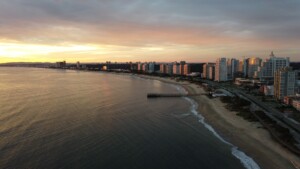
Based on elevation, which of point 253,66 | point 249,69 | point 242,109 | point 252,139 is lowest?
point 252,139

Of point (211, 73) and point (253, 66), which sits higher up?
point (253, 66)

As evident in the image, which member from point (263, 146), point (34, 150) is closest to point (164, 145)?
point (263, 146)

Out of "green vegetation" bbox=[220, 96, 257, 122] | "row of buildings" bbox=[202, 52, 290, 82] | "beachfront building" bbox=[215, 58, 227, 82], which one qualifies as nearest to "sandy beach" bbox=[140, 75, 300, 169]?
"green vegetation" bbox=[220, 96, 257, 122]

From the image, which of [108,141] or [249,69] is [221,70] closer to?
[249,69]

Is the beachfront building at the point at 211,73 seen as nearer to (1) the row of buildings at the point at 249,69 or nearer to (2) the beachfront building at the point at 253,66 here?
(1) the row of buildings at the point at 249,69

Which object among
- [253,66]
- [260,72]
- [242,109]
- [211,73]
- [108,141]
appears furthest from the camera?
[253,66]

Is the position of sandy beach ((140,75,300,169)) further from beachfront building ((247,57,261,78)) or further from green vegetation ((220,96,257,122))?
beachfront building ((247,57,261,78))

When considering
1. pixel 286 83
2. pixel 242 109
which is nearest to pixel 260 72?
pixel 286 83

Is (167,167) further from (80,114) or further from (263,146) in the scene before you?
(80,114)

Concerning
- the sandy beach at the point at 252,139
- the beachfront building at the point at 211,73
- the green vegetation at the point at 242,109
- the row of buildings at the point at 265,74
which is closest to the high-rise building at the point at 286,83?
the row of buildings at the point at 265,74
